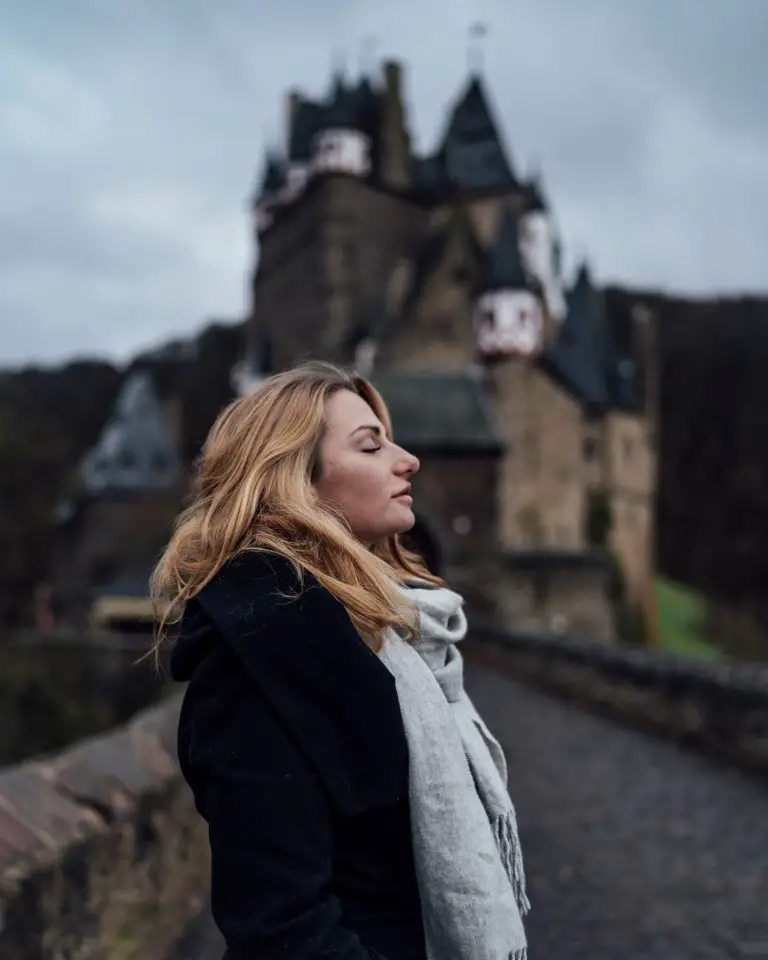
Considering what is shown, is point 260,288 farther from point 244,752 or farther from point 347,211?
point 244,752

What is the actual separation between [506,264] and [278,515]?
3696cm

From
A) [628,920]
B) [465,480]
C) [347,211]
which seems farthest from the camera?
[347,211]

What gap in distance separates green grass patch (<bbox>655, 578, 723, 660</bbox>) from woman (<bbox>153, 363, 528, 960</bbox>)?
3336cm

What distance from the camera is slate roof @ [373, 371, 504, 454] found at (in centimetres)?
2278

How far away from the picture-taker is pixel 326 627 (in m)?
1.55

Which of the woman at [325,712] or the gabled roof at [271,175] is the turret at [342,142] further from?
the woman at [325,712]

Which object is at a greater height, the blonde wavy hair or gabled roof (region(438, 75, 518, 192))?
gabled roof (region(438, 75, 518, 192))

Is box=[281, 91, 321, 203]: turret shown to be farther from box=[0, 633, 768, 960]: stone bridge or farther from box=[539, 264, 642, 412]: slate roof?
box=[0, 633, 768, 960]: stone bridge

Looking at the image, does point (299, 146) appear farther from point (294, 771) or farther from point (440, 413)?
point (294, 771)

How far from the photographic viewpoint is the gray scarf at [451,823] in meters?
1.60

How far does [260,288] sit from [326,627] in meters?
48.1

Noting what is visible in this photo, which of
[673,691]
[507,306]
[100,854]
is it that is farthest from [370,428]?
[507,306]

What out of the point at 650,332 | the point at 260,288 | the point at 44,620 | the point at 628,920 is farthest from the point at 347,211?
the point at 628,920

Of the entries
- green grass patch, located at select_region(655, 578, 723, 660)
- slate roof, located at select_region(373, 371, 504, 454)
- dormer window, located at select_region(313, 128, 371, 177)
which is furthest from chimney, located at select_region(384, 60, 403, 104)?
slate roof, located at select_region(373, 371, 504, 454)
